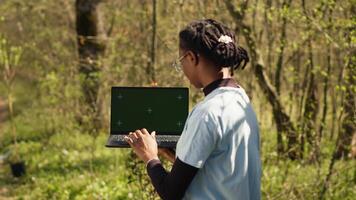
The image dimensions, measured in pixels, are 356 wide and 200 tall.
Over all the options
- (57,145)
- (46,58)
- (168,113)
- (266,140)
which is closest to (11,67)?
(57,145)

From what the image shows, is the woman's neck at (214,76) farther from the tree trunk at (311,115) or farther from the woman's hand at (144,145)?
the tree trunk at (311,115)

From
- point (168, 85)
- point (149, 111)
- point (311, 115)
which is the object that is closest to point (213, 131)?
point (149, 111)

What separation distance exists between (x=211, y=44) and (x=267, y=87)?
7.10 m

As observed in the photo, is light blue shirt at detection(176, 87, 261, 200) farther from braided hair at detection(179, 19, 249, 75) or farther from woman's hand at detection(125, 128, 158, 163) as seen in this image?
woman's hand at detection(125, 128, 158, 163)

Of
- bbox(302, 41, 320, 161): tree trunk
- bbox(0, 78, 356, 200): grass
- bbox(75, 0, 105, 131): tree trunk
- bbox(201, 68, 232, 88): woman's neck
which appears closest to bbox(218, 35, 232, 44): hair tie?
bbox(201, 68, 232, 88): woman's neck

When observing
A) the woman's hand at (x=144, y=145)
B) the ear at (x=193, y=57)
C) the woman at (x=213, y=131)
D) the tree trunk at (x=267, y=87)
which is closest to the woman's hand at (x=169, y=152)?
the woman's hand at (x=144, y=145)

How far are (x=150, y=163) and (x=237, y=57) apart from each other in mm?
633

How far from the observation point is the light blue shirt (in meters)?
2.71

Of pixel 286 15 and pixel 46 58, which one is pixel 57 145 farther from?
pixel 286 15

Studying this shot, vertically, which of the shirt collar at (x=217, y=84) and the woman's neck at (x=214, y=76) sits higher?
the woman's neck at (x=214, y=76)

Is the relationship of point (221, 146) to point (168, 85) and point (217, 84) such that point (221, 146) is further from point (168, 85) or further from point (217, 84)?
point (168, 85)

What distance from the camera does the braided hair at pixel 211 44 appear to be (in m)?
2.79

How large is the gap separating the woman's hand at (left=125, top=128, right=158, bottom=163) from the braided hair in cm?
50

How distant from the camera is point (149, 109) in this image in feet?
12.2
